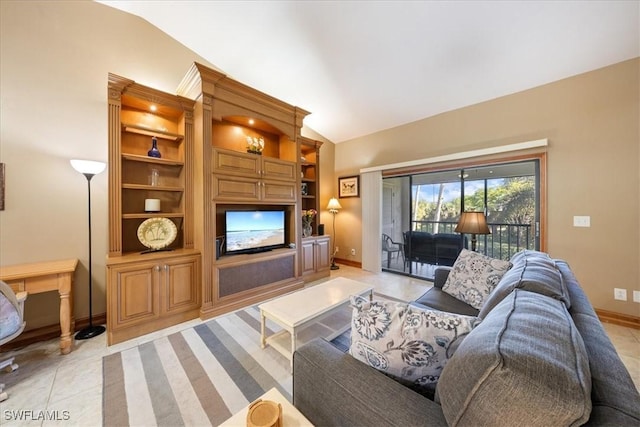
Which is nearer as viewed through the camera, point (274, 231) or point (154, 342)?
point (154, 342)

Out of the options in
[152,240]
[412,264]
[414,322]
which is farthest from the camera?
[412,264]

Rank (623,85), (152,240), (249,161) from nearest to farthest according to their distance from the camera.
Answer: (623,85)
(152,240)
(249,161)

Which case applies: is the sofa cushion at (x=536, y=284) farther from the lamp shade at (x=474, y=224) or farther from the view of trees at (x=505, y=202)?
the view of trees at (x=505, y=202)

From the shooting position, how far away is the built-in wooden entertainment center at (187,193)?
239cm

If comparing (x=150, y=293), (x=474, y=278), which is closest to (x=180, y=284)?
(x=150, y=293)

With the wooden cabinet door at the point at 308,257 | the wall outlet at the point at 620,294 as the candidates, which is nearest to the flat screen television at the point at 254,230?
the wooden cabinet door at the point at 308,257

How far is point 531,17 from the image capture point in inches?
85.2

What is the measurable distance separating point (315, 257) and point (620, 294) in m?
3.68

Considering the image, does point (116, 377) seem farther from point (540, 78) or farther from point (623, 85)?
Result: point (623, 85)

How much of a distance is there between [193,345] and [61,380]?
2.84 feet

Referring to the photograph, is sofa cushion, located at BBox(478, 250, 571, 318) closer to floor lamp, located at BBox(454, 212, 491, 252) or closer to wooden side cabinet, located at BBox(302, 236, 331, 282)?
floor lamp, located at BBox(454, 212, 491, 252)

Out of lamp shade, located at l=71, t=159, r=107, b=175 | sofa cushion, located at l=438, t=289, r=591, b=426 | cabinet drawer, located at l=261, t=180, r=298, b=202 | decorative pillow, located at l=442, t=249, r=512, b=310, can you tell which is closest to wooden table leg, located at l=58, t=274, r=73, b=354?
lamp shade, located at l=71, t=159, r=107, b=175

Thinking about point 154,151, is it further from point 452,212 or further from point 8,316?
point 452,212

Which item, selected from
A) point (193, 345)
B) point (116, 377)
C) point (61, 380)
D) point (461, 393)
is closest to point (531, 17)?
point (461, 393)
